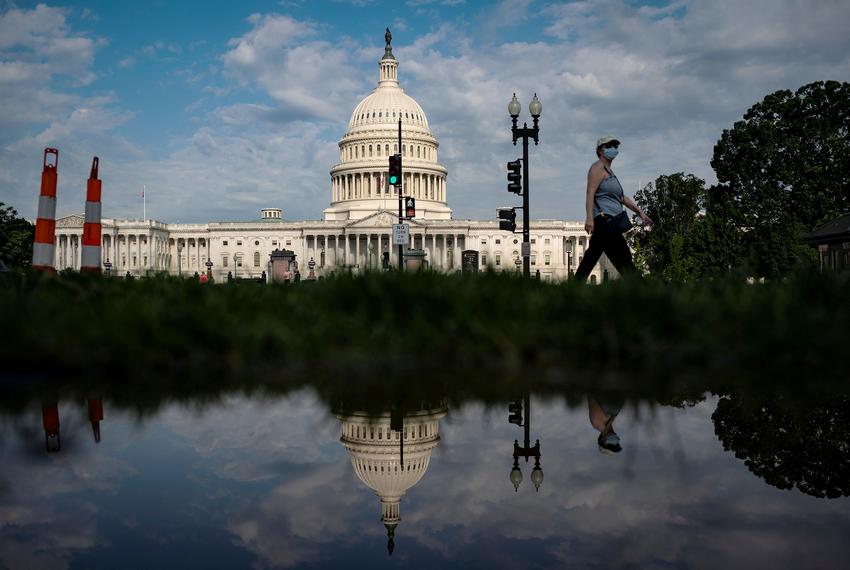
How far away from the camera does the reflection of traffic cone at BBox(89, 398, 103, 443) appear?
4.55m

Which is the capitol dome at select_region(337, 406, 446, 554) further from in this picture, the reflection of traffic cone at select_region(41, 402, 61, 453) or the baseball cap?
the baseball cap

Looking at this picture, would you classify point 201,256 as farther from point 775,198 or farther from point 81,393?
point 81,393

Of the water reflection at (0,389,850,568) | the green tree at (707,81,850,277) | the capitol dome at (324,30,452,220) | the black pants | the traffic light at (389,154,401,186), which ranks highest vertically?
the capitol dome at (324,30,452,220)

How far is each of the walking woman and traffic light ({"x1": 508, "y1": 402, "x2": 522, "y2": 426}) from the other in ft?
28.1

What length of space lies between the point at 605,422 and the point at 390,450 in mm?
A: 1368

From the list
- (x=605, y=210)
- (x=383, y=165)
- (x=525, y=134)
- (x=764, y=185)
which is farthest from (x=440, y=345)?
(x=383, y=165)

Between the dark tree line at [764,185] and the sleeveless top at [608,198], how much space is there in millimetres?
47383

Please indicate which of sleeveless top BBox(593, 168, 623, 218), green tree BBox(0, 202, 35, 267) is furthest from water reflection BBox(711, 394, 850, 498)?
green tree BBox(0, 202, 35, 267)

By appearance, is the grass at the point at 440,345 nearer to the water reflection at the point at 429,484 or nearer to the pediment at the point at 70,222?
the water reflection at the point at 429,484

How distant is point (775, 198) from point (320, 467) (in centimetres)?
7184

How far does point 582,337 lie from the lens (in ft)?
→ 21.4

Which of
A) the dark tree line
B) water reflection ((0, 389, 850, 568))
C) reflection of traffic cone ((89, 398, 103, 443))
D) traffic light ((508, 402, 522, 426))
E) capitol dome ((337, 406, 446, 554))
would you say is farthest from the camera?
the dark tree line

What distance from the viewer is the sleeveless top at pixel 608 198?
1400 centimetres

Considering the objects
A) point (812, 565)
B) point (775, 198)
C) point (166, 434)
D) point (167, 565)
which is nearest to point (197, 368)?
point (166, 434)
